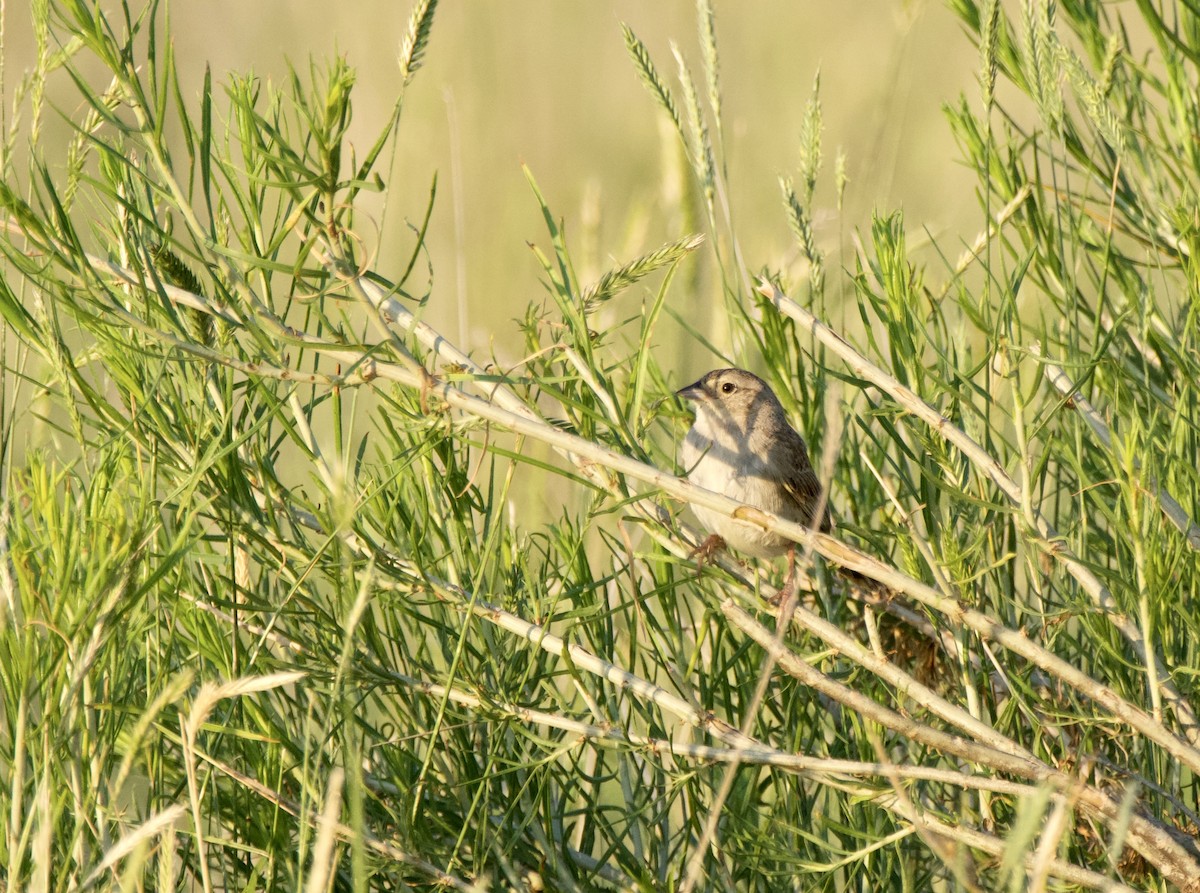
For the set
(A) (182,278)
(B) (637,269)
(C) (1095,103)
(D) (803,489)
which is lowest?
(D) (803,489)

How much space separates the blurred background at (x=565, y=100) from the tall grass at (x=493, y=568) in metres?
3.23

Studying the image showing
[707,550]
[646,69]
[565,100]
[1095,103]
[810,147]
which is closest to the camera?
[1095,103]

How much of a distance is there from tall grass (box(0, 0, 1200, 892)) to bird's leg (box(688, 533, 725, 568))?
2.1 inches

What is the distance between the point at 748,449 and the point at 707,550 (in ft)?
4.44

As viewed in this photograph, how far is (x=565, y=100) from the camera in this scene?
7922 millimetres

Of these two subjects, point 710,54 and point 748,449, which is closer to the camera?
point 710,54

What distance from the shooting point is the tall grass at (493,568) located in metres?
1.87

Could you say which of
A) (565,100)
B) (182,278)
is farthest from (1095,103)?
(565,100)

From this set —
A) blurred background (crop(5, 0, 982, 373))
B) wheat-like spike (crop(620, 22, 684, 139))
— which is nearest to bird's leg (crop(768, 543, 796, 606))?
wheat-like spike (crop(620, 22, 684, 139))

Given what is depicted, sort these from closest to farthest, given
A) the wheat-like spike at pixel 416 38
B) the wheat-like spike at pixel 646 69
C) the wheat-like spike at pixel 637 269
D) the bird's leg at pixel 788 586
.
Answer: the wheat-like spike at pixel 416 38 → the wheat-like spike at pixel 637 269 → the wheat-like spike at pixel 646 69 → the bird's leg at pixel 788 586

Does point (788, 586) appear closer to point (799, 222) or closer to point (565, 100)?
point (799, 222)

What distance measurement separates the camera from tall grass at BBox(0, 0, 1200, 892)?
1.87 m

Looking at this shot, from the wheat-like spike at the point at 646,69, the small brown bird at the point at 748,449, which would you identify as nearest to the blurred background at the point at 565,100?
the small brown bird at the point at 748,449

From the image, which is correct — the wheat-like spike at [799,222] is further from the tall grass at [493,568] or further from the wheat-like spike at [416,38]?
the wheat-like spike at [416,38]
